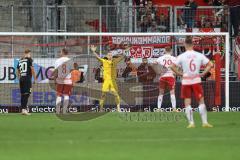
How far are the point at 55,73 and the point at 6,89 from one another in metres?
2.79

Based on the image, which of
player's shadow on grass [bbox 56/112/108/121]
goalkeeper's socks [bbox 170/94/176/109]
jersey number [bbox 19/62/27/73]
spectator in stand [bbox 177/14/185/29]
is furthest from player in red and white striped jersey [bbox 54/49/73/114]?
spectator in stand [bbox 177/14/185/29]

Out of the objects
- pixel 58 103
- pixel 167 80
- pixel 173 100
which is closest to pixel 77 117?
pixel 58 103

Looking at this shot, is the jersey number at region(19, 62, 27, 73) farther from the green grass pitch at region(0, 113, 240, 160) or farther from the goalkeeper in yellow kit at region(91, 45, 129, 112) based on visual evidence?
the green grass pitch at region(0, 113, 240, 160)

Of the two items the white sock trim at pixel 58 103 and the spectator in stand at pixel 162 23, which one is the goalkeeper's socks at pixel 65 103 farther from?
the spectator in stand at pixel 162 23

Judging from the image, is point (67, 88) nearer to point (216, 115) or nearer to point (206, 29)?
point (216, 115)

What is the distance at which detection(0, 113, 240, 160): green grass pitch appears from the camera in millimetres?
11845

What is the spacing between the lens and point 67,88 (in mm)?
22969

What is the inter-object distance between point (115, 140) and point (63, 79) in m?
9.29

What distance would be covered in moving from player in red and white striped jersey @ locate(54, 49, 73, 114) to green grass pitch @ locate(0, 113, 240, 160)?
121 inches

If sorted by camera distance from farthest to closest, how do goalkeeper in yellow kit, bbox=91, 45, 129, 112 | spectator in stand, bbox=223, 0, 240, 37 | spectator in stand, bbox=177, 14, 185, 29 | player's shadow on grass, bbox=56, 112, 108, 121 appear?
spectator in stand, bbox=223, 0, 240, 37
spectator in stand, bbox=177, 14, 185, 29
goalkeeper in yellow kit, bbox=91, 45, 129, 112
player's shadow on grass, bbox=56, 112, 108, 121

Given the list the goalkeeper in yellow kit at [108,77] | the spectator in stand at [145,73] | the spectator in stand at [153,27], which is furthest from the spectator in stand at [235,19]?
the goalkeeper in yellow kit at [108,77]

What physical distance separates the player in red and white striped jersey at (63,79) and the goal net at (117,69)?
2007mm

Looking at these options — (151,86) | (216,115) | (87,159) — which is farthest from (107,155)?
(151,86)

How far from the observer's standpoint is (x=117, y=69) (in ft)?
84.3
